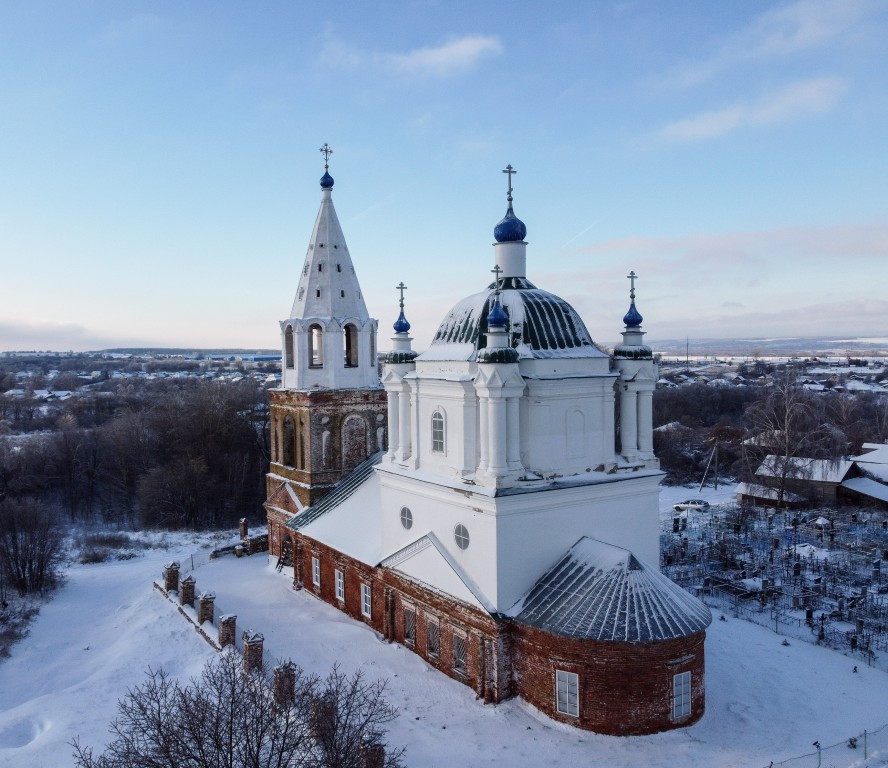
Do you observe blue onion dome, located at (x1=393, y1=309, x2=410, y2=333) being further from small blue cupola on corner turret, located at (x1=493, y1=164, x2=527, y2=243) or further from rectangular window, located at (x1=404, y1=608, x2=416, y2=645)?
rectangular window, located at (x1=404, y1=608, x2=416, y2=645)

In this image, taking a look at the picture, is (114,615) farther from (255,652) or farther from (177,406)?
(177,406)

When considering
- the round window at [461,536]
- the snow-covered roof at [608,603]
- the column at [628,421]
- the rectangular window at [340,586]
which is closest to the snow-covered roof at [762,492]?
the column at [628,421]

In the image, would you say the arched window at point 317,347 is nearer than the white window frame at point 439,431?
No

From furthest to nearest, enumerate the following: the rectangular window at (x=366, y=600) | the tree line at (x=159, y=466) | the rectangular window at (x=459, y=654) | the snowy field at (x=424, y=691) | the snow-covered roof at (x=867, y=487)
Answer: the tree line at (x=159, y=466)
the snow-covered roof at (x=867, y=487)
the rectangular window at (x=366, y=600)
the rectangular window at (x=459, y=654)
the snowy field at (x=424, y=691)

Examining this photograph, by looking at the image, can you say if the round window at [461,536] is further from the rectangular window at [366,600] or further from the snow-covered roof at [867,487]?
the snow-covered roof at [867,487]

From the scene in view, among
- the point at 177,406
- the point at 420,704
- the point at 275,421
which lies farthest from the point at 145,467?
the point at 420,704

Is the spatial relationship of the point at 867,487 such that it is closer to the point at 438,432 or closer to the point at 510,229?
the point at 510,229
